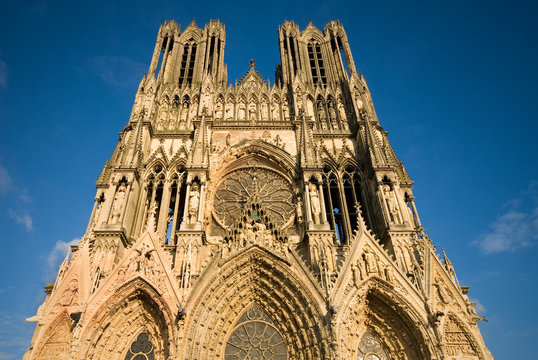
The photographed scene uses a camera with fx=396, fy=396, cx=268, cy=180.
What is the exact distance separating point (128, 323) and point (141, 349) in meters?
0.88

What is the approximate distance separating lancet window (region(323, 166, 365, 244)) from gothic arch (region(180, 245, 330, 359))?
3560mm

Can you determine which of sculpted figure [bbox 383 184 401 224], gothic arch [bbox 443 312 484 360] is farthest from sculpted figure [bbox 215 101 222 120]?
gothic arch [bbox 443 312 484 360]

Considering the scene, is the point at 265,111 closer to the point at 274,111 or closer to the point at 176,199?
the point at 274,111

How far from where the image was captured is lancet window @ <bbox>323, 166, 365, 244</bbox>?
15488mm

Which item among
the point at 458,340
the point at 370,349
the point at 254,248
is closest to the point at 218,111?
the point at 254,248

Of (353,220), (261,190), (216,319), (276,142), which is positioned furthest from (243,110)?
(216,319)

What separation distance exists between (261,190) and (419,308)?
776 cm

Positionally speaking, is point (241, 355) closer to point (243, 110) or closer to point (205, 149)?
point (205, 149)

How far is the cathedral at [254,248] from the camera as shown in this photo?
38.2 ft

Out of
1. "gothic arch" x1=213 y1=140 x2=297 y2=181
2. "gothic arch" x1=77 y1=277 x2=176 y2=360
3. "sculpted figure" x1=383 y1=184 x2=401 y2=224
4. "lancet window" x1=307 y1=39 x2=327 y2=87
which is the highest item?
"lancet window" x1=307 y1=39 x2=327 y2=87

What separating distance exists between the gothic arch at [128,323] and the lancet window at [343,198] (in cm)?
695

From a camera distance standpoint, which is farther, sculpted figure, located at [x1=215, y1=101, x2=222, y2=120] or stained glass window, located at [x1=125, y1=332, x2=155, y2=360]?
sculpted figure, located at [x1=215, y1=101, x2=222, y2=120]

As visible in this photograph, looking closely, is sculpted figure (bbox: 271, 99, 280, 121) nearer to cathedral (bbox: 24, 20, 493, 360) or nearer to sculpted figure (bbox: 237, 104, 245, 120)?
cathedral (bbox: 24, 20, 493, 360)

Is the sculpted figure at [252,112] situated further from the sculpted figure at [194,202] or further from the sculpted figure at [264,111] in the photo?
the sculpted figure at [194,202]
